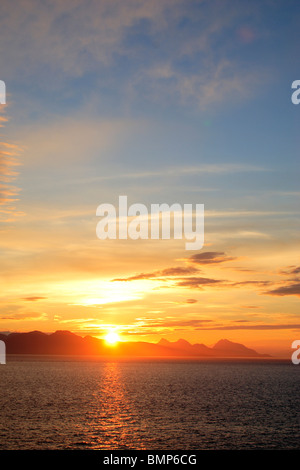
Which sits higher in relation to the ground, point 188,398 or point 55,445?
point 55,445

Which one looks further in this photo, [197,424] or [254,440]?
[197,424]

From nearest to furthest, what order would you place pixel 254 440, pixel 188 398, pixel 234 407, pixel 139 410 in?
pixel 254 440 < pixel 139 410 < pixel 234 407 < pixel 188 398

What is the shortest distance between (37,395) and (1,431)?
53.7m

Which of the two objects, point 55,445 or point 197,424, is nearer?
point 55,445

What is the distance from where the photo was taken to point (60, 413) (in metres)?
80.6

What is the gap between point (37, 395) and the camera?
370ft
